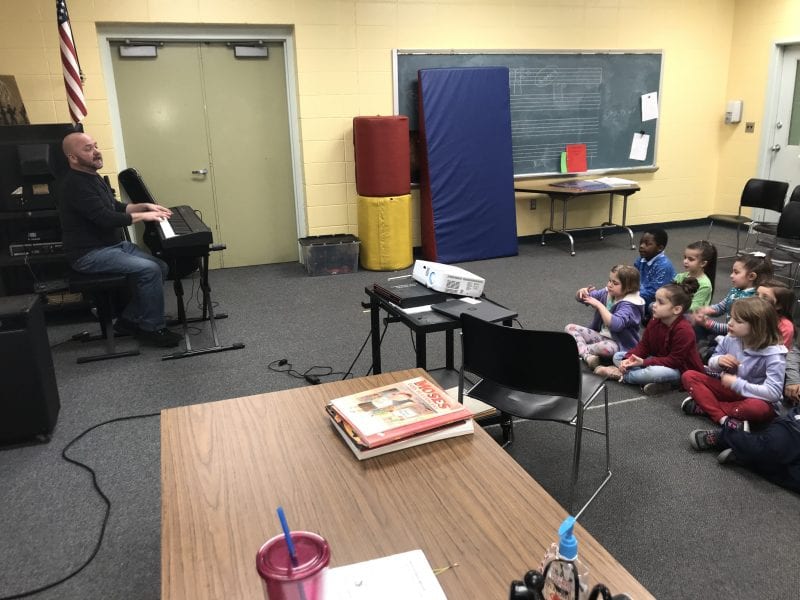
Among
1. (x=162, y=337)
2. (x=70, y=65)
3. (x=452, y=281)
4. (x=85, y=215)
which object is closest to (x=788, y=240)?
(x=452, y=281)

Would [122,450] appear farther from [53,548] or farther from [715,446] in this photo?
[715,446]

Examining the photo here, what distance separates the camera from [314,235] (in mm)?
6027

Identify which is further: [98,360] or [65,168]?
[65,168]

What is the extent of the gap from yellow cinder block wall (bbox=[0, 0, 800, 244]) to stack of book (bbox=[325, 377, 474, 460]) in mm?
4504

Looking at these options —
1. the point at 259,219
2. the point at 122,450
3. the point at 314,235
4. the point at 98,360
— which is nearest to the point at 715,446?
the point at 122,450

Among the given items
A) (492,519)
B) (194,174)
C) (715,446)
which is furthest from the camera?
(194,174)

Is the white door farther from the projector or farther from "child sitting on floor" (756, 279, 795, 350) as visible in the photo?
the projector

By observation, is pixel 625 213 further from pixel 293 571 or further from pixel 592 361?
pixel 293 571

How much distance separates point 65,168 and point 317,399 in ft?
11.8

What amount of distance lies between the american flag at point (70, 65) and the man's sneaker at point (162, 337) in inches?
69.2

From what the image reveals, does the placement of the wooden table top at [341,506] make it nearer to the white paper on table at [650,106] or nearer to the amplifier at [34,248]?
the amplifier at [34,248]

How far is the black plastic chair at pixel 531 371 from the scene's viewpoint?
2.12m

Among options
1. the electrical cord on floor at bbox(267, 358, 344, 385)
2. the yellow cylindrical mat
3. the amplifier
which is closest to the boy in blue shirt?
the electrical cord on floor at bbox(267, 358, 344, 385)

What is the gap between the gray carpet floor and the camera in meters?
2.04
